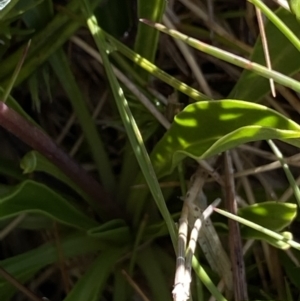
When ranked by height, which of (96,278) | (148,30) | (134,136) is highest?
(148,30)

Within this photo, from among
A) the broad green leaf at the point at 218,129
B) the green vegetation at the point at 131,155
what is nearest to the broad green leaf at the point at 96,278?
the green vegetation at the point at 131,155

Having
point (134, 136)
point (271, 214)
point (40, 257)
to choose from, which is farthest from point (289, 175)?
point (40, 257)

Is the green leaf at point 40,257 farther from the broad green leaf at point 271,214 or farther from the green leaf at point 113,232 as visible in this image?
the broad green leaf at point 271,214

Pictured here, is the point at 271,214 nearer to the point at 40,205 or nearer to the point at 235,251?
the point at 235,251

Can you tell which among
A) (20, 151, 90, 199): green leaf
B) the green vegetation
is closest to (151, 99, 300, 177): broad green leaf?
the green vegetation

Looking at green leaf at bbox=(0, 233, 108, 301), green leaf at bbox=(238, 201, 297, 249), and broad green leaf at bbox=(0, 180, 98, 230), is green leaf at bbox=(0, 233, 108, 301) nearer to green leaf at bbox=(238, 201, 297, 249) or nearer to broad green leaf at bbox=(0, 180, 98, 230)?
broad green leaf at bbox=(0, 180, 98, 230)

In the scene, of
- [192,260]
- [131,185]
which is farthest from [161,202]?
[131,185]

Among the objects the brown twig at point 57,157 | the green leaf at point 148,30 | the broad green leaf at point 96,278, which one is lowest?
the broad green leaf at point 96,278
